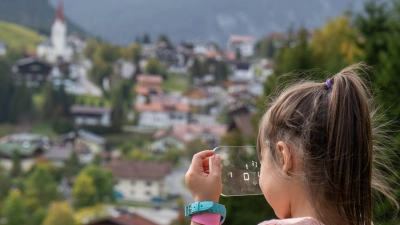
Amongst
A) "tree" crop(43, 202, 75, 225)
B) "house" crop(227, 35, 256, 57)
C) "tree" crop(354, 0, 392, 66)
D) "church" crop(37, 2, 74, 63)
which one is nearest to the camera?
"tree" crop(354, 0, 392, 66)

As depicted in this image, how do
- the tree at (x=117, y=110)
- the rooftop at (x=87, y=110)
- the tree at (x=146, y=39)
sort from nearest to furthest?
the tree at (x=117, y=110) < the rooftop at (x=87, y=110) < the tree at (x=146, y=39)

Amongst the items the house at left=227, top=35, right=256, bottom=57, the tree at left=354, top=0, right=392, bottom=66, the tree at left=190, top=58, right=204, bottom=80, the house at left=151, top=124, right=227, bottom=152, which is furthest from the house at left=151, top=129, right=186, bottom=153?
the tree at left=354, top=0, right=392, bottom=66

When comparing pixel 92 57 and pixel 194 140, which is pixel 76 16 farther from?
pixel 194 140

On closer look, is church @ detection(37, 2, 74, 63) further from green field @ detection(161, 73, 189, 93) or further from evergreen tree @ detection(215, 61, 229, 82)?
evergreen tree @ detection(215, 61, 229, 82)

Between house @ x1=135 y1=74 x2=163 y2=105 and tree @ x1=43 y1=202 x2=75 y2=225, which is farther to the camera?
house @ x1=135 y1=74 x2=163 y2=105

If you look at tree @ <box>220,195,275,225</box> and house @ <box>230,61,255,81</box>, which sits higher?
house @ <box>230,61,255,81</box>

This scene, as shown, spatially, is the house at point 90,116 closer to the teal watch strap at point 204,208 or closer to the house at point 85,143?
the house at point 85,143

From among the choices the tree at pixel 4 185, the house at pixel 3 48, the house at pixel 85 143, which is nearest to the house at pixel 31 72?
A: the house at pixel 3 48

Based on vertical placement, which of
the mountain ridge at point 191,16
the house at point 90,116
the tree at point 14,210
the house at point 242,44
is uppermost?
the mountain ridge at point 191,16

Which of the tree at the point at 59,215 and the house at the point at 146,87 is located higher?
the house at the point at 146,87
